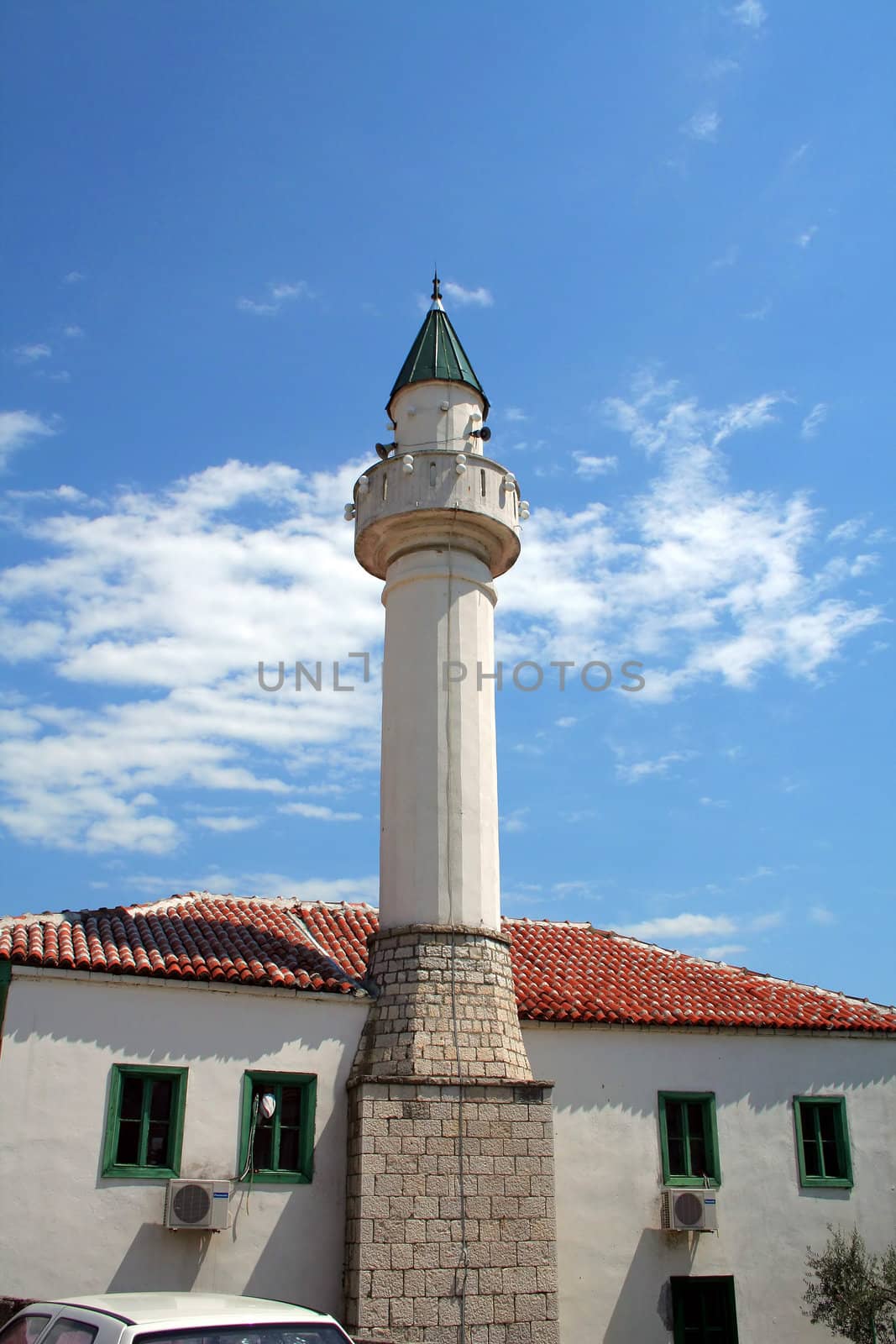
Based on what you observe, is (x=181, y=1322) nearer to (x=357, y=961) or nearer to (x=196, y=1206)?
(x=196, y=1206)

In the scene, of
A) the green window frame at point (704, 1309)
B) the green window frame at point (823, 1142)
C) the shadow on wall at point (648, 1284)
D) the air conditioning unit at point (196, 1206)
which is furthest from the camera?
the green window frame at point (823, 1142)

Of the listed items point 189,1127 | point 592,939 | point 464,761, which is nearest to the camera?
point 189,1127

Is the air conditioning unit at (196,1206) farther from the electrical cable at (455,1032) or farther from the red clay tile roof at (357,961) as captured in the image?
the electrical cable at (455,1032)

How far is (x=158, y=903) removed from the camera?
16.8 metres

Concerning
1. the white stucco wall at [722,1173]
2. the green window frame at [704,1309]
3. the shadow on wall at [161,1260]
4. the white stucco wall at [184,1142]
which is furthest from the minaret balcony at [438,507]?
the green window frame at [704,1309]

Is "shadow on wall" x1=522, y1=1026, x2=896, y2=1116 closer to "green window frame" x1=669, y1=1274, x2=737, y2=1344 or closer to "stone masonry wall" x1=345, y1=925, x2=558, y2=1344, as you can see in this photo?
"stone masonry wall" x1=345, y1=925, x2=558, y2=1344

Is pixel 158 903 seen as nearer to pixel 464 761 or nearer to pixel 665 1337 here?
pixel 464 761

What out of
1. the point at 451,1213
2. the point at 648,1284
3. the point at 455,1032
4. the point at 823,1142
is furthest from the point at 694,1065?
the point at 451,1213

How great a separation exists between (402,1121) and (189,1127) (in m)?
2.35

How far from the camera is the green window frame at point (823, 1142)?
53.1 feet

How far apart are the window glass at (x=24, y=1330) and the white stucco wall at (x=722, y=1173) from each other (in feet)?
31.2

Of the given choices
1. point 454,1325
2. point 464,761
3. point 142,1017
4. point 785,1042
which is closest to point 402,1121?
point 454,1325

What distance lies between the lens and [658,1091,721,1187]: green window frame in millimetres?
15555

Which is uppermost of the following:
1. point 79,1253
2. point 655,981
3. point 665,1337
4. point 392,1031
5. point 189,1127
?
point 655,981
